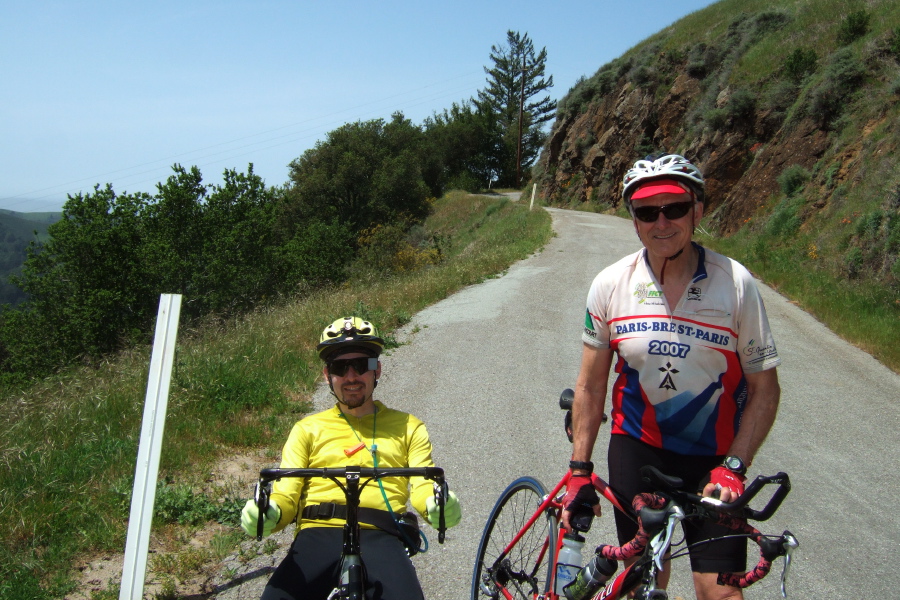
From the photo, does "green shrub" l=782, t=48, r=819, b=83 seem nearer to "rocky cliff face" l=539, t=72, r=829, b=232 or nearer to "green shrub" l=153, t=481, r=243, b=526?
"rocky cliff face" l=539, t=72, r=829, b=232

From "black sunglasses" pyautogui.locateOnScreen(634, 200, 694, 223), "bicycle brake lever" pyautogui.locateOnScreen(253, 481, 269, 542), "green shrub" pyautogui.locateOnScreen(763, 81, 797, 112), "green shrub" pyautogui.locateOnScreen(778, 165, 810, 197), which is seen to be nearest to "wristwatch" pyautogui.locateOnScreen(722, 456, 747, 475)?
"black sunglasses" pyautogui.locateOnScreen(634, 200, 694, 223)

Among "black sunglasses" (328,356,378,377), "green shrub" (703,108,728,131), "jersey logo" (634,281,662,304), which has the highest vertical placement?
"green shrub" (703,108,728,131)

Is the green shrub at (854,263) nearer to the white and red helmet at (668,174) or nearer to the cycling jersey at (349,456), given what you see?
the white and red helmet at (668,174)

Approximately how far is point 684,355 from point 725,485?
503 mm

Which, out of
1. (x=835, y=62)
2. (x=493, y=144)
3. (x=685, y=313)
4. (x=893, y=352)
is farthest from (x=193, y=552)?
(x=493, y=144)

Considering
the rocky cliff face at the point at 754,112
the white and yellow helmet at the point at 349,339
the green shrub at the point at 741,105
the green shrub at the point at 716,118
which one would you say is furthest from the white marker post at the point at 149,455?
the green shrub at the point at 716,118

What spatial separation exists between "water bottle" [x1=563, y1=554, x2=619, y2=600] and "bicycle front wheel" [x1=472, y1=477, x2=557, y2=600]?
22 cm

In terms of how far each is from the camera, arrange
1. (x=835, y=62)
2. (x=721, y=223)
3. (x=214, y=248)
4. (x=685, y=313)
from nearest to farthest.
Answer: (x=685, y=313), (x=835, y=62), (x=721, y=223), (x=214, y=248)

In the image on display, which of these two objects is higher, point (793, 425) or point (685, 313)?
point (685, 313)

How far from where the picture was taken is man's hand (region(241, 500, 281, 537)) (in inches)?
102

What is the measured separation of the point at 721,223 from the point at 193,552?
840 inches

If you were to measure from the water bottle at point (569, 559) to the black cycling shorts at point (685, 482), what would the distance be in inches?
9.1

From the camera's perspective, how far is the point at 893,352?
365 inches

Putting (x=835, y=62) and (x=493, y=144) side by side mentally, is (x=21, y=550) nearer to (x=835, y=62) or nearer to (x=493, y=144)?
(x=835, y=62)
